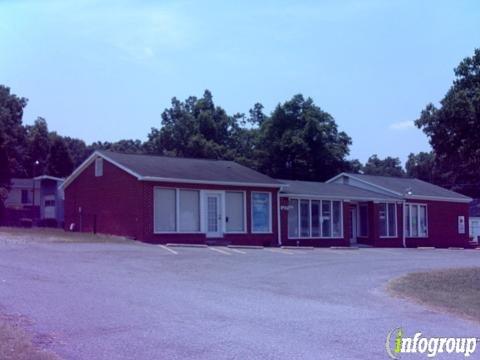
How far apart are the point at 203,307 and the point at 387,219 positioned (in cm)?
2889

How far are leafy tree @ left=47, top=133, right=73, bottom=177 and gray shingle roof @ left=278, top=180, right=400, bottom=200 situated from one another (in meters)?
31.9

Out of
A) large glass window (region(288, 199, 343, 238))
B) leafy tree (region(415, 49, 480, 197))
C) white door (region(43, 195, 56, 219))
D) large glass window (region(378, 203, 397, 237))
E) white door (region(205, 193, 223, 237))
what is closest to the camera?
leafy tree (region(415, 49, 480, 197))

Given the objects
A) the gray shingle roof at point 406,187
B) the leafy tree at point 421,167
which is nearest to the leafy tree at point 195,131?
the gray shingle roof at point 406,187

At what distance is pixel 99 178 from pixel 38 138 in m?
35.2

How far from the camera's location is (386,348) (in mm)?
9430

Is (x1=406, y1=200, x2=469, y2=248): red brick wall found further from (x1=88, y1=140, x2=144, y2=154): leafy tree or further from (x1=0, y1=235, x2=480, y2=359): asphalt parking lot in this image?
(x1=88, y1=140, x2=144, y2=154): leafy tree

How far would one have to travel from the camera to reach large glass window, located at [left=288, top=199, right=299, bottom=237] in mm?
34219

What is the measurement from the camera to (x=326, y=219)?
36.0 m

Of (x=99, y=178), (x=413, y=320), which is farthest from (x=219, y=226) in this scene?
(x=413, y=320)

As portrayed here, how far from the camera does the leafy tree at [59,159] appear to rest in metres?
64.6

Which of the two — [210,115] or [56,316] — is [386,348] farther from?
[210,115]

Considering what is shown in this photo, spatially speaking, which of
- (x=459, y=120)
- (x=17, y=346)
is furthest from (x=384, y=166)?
(x=17, y=346)

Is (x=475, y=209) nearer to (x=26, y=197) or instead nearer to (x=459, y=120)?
(x=26, y=197)

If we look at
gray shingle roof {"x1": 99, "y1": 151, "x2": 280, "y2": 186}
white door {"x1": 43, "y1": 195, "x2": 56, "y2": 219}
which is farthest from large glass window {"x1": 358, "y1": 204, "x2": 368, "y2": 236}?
white door {"x1": 43, "y1": 195, "x2": 56, "y2": 219}
